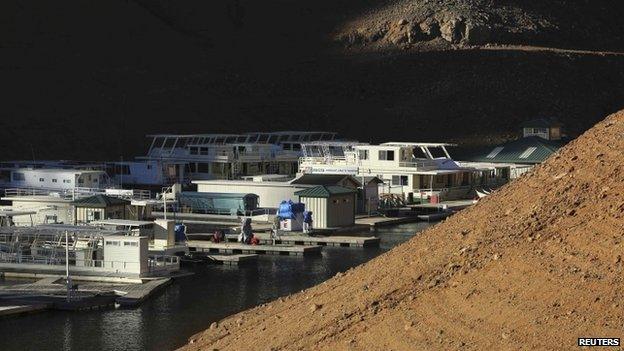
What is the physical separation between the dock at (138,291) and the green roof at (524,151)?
33.5m

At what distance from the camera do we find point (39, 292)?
36094 millimetres

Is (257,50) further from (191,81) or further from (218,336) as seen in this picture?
(218,336)

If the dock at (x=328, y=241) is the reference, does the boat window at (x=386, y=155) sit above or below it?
above

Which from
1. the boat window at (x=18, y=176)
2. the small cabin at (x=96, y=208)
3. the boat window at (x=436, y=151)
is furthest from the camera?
the boat window at (x=436, y=151)

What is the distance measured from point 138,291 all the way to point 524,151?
37.0 meters

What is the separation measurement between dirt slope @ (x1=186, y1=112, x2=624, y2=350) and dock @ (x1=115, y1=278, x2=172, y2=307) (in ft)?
36.7

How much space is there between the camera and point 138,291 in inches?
1453

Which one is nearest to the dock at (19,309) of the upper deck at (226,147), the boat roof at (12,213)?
the boat roof at (12,213)

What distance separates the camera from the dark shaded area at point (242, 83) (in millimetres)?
80562

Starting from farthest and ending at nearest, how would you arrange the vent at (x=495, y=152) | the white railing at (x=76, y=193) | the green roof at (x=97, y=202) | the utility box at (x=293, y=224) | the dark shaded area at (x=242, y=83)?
1. the dark shaded area at (x=242, y=83)
2. the vent at (x=495, y=152)
3. the white railing at (x=76, y=193)
4. the utility box at (x=293, y=224)
5. the green roof at (x=97, y=202)

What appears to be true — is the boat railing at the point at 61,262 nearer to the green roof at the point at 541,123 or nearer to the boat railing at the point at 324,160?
the boat railing at the point at 324,160

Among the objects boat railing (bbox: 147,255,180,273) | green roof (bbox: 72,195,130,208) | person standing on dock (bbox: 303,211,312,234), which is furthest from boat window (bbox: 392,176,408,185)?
boat railing (bbox: 147,255,180,273)

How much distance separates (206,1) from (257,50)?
9133 millimetres

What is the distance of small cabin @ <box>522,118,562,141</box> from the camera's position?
7406 centimetres
